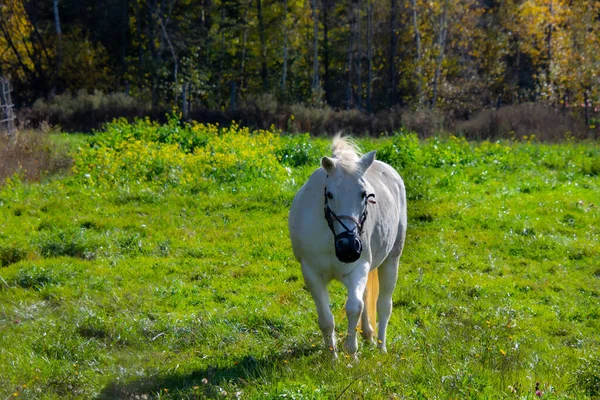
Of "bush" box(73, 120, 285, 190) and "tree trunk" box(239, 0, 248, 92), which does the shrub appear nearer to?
"bush" box(73, 120, 285, 190)

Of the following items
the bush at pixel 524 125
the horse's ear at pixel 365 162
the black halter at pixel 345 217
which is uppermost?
the horse's ear at pixel 365 162

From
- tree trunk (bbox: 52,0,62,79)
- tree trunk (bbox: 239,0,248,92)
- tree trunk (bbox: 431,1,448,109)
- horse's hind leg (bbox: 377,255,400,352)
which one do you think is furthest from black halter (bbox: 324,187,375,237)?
tree trunk (bbox: 52,0,62,79)

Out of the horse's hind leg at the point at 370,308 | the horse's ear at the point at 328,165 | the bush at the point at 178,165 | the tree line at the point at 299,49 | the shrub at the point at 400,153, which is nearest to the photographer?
the horse's ear at the point at 328,165

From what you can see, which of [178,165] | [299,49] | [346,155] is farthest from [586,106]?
[346,155]

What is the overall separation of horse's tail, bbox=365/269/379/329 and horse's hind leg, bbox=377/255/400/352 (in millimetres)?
77

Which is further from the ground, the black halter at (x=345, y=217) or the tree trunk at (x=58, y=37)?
the tree trunk at (x=58, y=37)

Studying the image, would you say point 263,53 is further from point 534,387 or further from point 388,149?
point 534,387

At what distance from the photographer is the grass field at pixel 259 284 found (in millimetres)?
4883

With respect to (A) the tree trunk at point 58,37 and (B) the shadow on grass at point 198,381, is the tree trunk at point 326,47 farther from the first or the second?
(B) the shadow on grass at point 198,381

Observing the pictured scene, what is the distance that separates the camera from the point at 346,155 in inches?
208

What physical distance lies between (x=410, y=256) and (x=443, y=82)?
26.4 m

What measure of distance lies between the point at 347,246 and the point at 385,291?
5.76 ft

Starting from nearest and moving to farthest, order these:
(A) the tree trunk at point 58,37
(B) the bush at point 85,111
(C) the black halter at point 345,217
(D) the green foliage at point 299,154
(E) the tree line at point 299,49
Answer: (C) the black halter at point 345,217, (D) the green foliage at point 299,154, (B) the bush at point 85,111, (E) the tree line at point 299,49, (A) the tree trunk at point 58,37

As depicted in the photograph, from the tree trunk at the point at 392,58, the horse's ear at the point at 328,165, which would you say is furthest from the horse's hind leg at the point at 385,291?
the tree trunk at the point at 392,58
